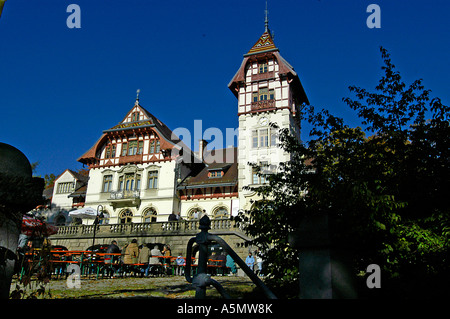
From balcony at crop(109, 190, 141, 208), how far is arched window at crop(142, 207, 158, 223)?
1.16m

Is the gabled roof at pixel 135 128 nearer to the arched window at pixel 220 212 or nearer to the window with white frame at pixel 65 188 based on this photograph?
the window with white frame at pixel 65 188

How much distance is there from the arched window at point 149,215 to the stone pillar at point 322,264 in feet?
102

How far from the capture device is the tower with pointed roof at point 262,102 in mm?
30844

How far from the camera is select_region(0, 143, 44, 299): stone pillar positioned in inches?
99.1

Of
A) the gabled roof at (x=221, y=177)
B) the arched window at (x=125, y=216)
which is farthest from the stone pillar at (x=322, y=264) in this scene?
the arched window at (x=125, y=216)

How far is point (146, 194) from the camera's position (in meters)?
33.8

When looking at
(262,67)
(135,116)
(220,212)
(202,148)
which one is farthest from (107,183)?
(262,67)

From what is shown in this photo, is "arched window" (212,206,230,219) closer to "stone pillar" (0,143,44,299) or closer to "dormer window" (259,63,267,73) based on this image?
"dormer window" (259,63,267,73)

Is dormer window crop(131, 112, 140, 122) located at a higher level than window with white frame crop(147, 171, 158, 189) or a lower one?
higher

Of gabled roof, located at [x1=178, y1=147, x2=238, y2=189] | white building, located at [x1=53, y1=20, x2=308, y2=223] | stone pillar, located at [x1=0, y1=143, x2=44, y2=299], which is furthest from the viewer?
gabled roof, located at [x1=178, y1=147, x2=238, y2=189]

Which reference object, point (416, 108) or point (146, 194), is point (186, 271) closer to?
point (416, 108)

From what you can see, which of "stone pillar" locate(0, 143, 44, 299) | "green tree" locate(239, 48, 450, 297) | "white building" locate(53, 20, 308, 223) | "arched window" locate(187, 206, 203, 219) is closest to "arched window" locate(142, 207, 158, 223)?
"white building" locate(53, 20, 308, 223)
